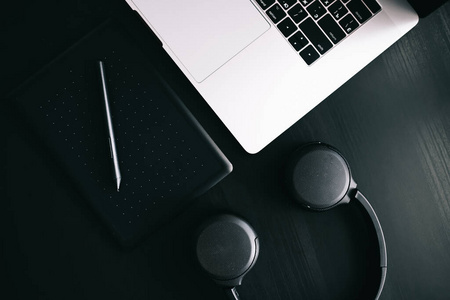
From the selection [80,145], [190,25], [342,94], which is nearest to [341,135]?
[342,94]

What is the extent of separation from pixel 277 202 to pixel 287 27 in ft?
0.85

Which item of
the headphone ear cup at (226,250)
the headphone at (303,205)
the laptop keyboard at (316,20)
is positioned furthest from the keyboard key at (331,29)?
the headphone ear cup at (226,250)

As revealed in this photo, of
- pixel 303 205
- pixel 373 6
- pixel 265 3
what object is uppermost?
pixel 265 3

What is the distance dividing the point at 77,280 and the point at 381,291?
45 cm

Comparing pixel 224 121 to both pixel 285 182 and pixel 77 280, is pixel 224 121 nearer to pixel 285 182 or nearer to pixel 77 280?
pixel 285 182

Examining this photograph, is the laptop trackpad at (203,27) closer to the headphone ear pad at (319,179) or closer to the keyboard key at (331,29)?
the keyboard key at (331,29)

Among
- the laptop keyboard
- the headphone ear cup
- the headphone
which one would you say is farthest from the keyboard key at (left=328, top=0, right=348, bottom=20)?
the headphone ear cup

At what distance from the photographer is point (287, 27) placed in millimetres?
652

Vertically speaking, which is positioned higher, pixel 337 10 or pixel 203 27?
pixel 203 27

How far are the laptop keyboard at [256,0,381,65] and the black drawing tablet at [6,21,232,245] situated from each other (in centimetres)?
19

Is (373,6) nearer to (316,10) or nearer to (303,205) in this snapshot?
(316,10)

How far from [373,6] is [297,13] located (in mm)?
113

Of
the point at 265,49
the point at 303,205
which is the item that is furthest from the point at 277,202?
the point at 265,49

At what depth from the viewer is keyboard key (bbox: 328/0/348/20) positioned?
0.65 meters
